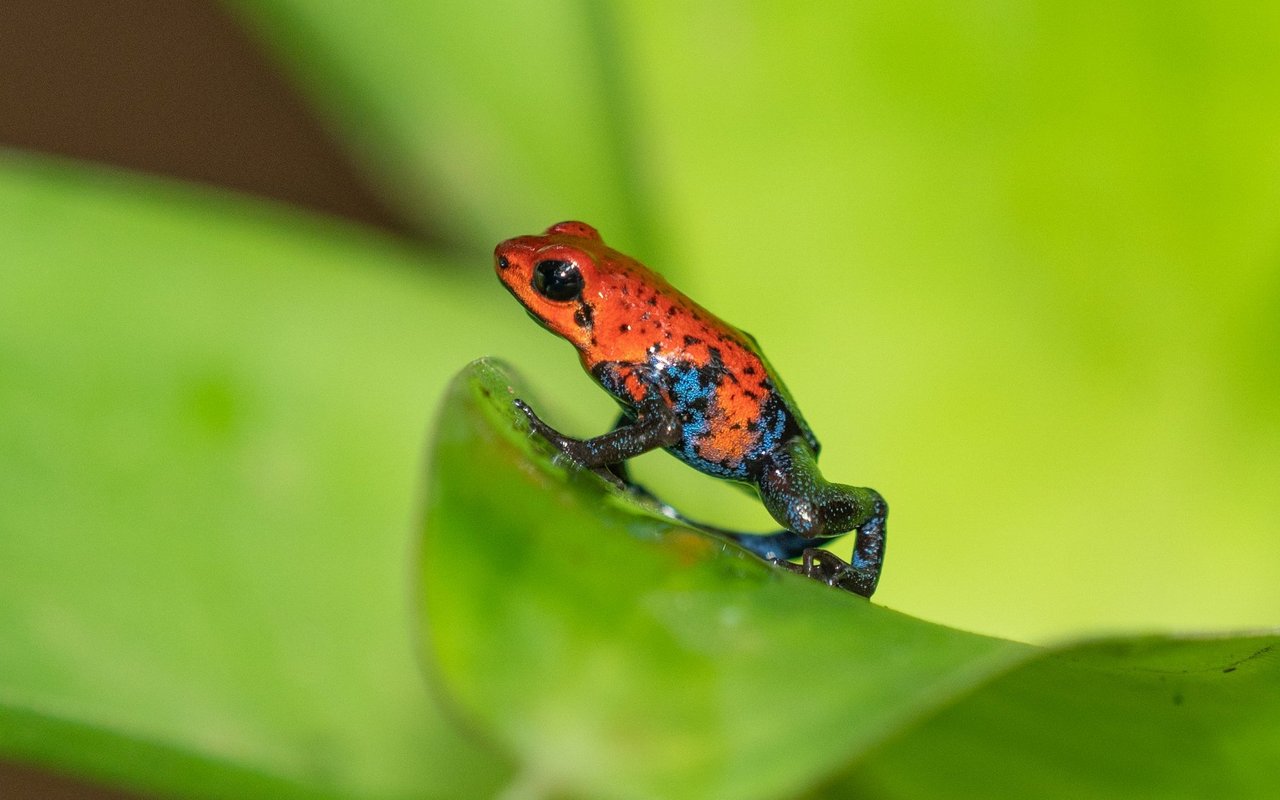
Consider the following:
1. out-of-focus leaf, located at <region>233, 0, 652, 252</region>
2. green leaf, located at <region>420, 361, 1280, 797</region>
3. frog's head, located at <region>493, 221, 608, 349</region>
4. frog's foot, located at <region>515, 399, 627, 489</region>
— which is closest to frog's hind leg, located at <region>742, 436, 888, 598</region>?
frog's foot, located at <region>515, 399, 627, 489</region>

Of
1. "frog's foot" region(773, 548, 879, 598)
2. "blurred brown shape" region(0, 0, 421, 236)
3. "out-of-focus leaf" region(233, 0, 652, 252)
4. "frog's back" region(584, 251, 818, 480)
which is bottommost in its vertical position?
"frog's foot" region(773, 548, 879, 598)

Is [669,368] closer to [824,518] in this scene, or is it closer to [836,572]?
[824,518]

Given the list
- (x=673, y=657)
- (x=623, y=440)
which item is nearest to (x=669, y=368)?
(x=623, y=440)

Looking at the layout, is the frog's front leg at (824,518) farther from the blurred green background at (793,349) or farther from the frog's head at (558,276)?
the frog's head at (558,276)

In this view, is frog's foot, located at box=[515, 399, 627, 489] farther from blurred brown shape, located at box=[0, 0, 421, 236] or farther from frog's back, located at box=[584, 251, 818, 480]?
blurred brown shape, located at box=[0, 0, 421, 236]

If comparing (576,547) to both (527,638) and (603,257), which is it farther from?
(603,257)

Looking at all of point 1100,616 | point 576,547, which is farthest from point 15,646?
point 1100,616

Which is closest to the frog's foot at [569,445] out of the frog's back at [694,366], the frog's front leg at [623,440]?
the frog's front leg at [623,440]
